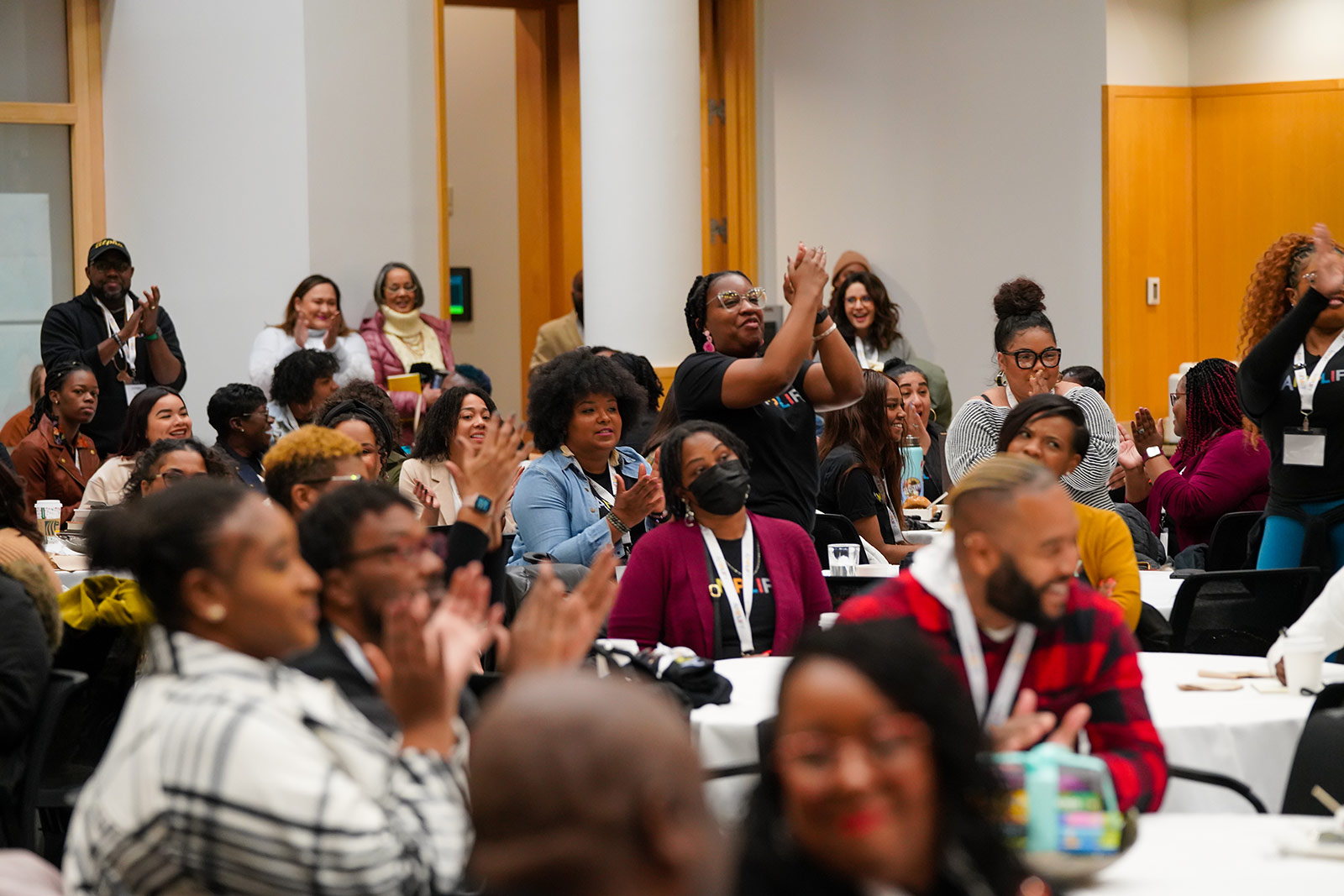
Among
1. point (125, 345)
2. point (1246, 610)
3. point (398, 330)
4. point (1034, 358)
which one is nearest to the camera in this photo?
point (1246, 610)

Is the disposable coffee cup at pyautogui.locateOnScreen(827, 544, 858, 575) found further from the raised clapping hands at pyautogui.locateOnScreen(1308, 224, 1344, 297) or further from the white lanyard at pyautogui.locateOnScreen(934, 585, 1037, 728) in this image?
the white lanyard at pyautogui.locateOnScreen(934, 585, 1037, 728)

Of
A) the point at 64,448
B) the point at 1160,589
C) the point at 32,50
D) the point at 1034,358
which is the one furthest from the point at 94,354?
the point at 1160,589

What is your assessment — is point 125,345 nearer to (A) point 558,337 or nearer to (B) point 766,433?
(A) point 558,337

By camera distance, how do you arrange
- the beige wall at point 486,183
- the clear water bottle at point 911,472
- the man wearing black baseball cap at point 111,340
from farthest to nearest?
the beige wall at point 486,183, the man wearing black baseball cap at point 111,340, the clear water bottle at point 911,472

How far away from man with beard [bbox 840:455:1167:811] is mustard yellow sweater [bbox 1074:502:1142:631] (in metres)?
1.42

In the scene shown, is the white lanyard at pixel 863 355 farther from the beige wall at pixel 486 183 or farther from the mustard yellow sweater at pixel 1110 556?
the mustard yellow sweater at pixel 1110 556

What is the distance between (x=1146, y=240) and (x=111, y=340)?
6354mm

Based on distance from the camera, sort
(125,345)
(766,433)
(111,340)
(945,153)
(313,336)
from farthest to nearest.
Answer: (945,153)
(313,336)
(125,345)
(111,340)
(766,433)

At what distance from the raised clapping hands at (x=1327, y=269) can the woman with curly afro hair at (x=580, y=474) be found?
2.13 meters

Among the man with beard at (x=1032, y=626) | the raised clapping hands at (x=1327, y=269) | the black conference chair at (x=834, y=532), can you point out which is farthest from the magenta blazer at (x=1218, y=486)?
the man with beard at (x=1032, y=626)

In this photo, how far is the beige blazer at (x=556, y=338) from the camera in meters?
10.1

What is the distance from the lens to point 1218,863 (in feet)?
7.53

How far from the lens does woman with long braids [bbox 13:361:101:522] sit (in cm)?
711

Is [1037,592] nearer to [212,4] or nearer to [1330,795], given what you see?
[1330,795]
